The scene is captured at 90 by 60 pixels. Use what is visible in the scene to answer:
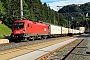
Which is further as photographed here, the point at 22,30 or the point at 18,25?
the point at 18,25

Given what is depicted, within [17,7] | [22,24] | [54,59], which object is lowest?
[54,59]

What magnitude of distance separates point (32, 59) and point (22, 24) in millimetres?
19449

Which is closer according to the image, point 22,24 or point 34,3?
point 22,24

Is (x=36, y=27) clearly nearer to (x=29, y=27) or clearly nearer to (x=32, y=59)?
(x=29, y=27)

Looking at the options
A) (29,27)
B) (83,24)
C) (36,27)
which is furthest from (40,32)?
(83,24)

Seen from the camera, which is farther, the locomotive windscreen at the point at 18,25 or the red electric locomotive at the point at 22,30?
the locomotive windscreen at the point at 18,25

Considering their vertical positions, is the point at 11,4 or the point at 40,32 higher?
the point at 11,4

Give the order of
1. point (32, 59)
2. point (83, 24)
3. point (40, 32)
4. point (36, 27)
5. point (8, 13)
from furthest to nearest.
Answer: point (83, 24)
point (8, 13)
point (40, 32)
point (36, 27)
point (32, 59)

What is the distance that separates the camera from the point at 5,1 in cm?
7125

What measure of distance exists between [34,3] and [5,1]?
2864 centimetres

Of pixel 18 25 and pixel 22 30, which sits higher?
pixel 18 25

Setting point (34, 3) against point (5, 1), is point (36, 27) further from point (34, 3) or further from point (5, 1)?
point (34, 3)

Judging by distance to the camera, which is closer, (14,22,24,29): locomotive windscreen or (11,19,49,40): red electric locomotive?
(11,19,49,40): red electric locomotive

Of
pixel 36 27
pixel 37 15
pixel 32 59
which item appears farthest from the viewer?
pixel 37 15
